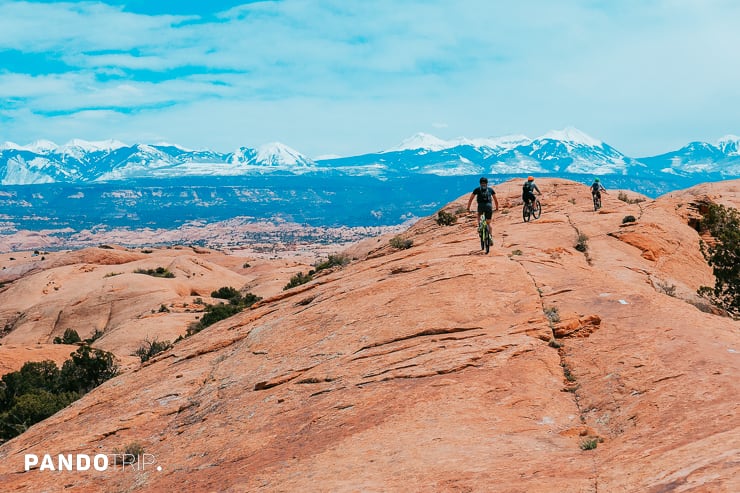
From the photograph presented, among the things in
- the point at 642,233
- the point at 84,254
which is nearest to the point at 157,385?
the point at 642,233

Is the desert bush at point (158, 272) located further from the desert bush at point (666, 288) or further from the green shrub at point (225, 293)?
the desert bush at point (666, 288)

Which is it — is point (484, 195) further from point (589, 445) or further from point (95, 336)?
point (95, 336)

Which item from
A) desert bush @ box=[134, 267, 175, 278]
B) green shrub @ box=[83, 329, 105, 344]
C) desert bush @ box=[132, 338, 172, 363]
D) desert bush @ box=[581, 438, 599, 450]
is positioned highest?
desert bush @ box=[581, 438, 599, 450]

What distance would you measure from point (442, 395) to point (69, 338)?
4355cm

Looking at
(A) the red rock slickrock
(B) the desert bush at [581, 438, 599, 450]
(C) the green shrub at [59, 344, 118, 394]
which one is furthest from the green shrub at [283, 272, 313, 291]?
(B) the desert bush at [581, 438, 599, 450]

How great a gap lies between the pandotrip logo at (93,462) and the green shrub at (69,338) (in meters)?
35.9

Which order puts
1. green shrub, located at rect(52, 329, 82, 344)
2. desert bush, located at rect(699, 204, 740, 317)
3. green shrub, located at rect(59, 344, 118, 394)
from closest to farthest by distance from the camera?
1. desert bush, located at rect(699, 204, 740, 317)
2. green shrub, located at rect(59, 344, 118, 394)
3. green shrub, located at rect(52, 329, 82, 344)

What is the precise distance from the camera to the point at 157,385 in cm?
1850

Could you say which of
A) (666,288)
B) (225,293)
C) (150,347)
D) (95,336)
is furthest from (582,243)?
(225,293)

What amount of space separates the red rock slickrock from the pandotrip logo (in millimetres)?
157

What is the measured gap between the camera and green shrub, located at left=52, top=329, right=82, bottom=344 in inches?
1893

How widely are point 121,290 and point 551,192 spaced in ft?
122

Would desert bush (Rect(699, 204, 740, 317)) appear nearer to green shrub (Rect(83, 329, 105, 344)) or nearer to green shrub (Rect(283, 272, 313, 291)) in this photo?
green shrub (Rect(283, 272, 313, 291))

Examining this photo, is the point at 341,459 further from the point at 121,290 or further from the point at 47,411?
the point at 121,290
